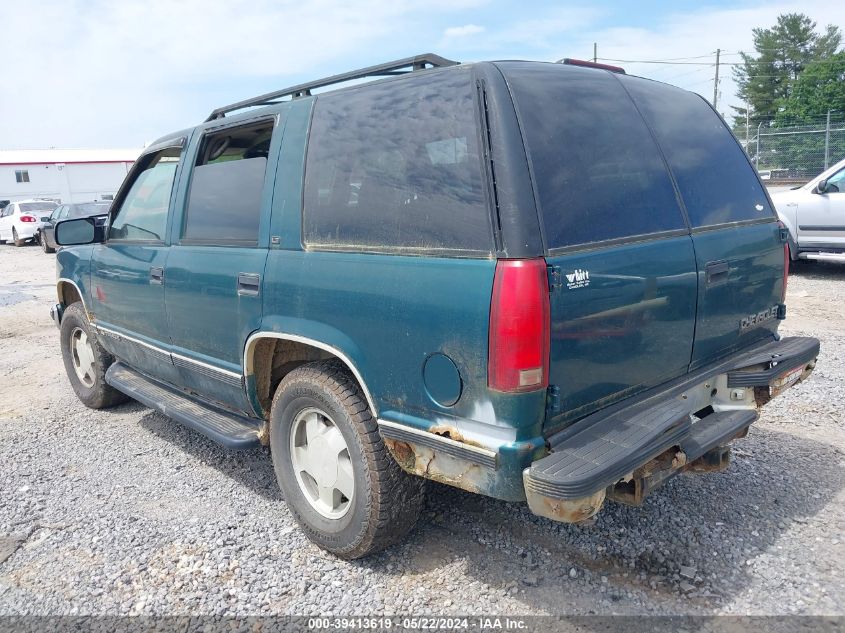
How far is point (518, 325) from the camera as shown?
7.46ft

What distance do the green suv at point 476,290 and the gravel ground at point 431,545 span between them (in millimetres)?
280

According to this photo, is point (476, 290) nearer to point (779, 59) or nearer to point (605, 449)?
point (605, 449)

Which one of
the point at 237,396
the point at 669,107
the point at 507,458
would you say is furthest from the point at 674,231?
the point at 237,396

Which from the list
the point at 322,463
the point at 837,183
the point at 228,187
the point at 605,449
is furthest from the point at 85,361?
the point at 837,183

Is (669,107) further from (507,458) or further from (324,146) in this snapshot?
(507,458)

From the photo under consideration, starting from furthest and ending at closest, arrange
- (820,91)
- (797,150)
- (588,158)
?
(820,91) < (797,150) < (588,158)

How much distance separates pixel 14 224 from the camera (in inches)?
902

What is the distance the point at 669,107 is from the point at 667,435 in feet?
5.51

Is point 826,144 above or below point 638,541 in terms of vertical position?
above

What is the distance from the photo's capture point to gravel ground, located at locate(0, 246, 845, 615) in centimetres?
282

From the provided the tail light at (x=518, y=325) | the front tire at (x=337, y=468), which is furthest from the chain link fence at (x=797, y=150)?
the tail light at (x=518, y=325)

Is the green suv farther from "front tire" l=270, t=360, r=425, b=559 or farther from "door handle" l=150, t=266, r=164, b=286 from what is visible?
"door handle" l=150, t=266, r=164, b=286

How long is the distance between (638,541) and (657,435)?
926 millimetres

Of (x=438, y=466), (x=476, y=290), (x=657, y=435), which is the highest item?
(x=476, y=290)
